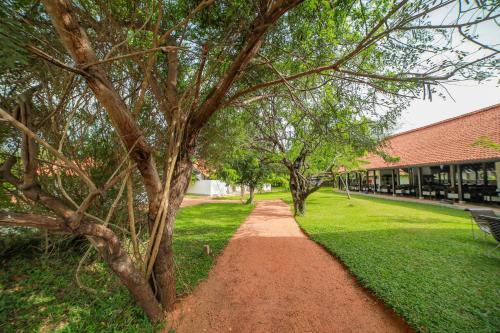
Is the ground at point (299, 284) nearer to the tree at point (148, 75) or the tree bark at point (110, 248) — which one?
the tree bark at point (110, 248)

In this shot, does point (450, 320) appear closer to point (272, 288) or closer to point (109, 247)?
point (272, 288)

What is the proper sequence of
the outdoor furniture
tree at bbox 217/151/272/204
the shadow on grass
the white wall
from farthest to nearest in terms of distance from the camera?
1. the white wall
2. tree at bbox 217/151/272/204
3. the outdoor furniture
4. the shadow on grass

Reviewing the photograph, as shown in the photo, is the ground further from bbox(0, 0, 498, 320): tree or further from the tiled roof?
the tiled roof

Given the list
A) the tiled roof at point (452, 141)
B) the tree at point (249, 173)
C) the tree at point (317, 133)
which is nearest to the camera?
the tree at point (317, 133)

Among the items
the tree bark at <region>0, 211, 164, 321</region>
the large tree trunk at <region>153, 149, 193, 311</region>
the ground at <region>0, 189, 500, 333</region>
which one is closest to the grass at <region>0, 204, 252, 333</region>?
the ground at <region>0, 189, 500, 333</region>

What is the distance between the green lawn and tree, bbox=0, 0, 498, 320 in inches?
120

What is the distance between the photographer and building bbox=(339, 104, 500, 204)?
11.6 metres

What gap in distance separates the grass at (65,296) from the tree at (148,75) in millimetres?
662

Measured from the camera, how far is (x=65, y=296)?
3404 millimetres

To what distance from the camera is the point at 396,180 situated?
1912cm

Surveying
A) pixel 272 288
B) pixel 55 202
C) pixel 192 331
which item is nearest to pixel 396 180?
pixel 272 288

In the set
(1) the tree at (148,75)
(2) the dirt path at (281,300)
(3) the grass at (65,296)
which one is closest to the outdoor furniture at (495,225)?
(2) the dirt path at (281,300)

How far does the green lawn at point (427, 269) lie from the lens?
281 centimetres

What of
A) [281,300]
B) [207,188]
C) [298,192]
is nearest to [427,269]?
[281,300]
